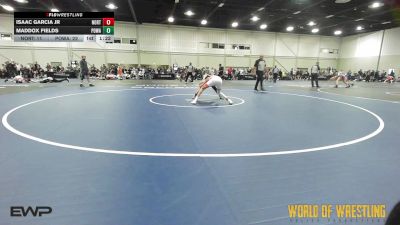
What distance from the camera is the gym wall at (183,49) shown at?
2886 cm

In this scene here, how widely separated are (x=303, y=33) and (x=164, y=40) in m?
19.7

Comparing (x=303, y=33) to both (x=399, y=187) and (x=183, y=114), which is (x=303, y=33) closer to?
(x=183, y=114)

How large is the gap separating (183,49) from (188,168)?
31121 millimetres

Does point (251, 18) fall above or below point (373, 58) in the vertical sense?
above

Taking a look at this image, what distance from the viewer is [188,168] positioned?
3301 mm

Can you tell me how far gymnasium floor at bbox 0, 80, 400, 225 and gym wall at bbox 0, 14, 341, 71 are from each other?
26.8 meters

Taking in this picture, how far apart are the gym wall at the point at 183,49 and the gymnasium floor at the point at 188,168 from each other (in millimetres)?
26803

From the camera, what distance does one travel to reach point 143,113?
6.84m

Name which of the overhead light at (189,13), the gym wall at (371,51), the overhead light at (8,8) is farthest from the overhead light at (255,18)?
the overhead light at (8,8)

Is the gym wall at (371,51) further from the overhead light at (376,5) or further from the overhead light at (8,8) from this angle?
the overhead light at (8,8)

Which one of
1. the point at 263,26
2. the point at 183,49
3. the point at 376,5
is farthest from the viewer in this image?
the point at 183,49

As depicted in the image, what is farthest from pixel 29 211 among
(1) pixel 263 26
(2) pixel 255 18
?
(1) pixel 263 26

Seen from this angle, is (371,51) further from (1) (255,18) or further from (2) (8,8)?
(2) (8,8)

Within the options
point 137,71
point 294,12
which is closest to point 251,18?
point 294,12
